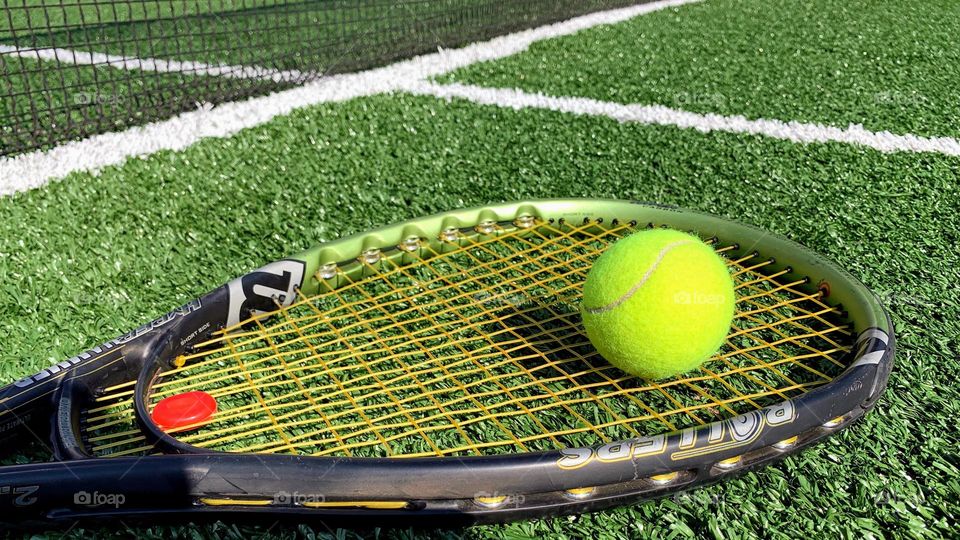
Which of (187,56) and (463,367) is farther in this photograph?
(187,56)

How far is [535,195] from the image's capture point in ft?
9.29

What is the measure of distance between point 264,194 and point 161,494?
173cm

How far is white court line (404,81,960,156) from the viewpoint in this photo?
3.21 m

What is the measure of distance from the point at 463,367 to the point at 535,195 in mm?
1134

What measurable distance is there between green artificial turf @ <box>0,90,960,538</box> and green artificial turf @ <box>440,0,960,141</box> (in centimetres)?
51

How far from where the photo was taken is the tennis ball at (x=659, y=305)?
160 centimetres

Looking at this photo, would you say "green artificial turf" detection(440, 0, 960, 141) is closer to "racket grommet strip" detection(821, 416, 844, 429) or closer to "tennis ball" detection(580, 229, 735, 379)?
"tennis ball" detection(580, 229, 735, 379)

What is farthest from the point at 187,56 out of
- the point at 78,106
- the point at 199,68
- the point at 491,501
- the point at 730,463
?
the point at 730,463

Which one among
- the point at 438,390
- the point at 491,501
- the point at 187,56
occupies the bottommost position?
the point at 187,56

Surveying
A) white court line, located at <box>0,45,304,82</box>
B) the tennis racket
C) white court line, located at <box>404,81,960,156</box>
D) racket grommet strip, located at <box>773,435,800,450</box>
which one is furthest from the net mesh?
white court line, located at <box>0,45,304,82</box>

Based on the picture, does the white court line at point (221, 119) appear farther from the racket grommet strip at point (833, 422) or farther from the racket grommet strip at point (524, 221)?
the racket grommet strip at point (833, 422)

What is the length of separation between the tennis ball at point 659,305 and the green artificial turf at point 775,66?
2.23 m

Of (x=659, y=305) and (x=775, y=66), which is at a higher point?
(x=659, y=305)

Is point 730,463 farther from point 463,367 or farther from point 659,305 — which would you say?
point 463,367
